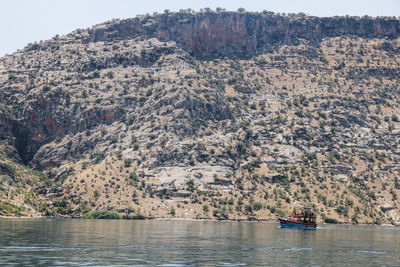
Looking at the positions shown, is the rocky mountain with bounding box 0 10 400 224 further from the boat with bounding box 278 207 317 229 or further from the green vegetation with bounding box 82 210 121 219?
the boat with bounding box 278 207 317 229

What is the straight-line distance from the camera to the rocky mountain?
135 metres

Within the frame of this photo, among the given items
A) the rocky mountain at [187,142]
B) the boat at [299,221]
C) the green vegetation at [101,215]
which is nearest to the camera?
the boat at [299,221]

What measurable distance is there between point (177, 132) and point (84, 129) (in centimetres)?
3502

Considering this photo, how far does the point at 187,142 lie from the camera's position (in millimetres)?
152625

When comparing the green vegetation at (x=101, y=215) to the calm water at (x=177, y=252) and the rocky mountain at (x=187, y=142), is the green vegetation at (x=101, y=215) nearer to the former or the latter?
the rocky mountain at (x=187, y=142)

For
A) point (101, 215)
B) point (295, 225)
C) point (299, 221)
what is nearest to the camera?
point (295, 225)

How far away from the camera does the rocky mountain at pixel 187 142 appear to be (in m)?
135

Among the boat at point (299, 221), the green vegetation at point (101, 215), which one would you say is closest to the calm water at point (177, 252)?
the boat at point (299, 221)

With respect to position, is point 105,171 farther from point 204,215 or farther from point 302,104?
point 302,104

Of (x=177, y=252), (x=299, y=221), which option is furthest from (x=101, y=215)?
(x=177, y=252)

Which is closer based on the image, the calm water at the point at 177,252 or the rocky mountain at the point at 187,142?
the calm water at the point at 177,252

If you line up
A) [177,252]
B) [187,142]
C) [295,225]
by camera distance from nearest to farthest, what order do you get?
1. [177,252]
2. [295,225]
3. [187,142]

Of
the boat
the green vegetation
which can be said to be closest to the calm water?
the boat

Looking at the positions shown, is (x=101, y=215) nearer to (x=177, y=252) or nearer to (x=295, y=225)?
(x=295, y=225)
